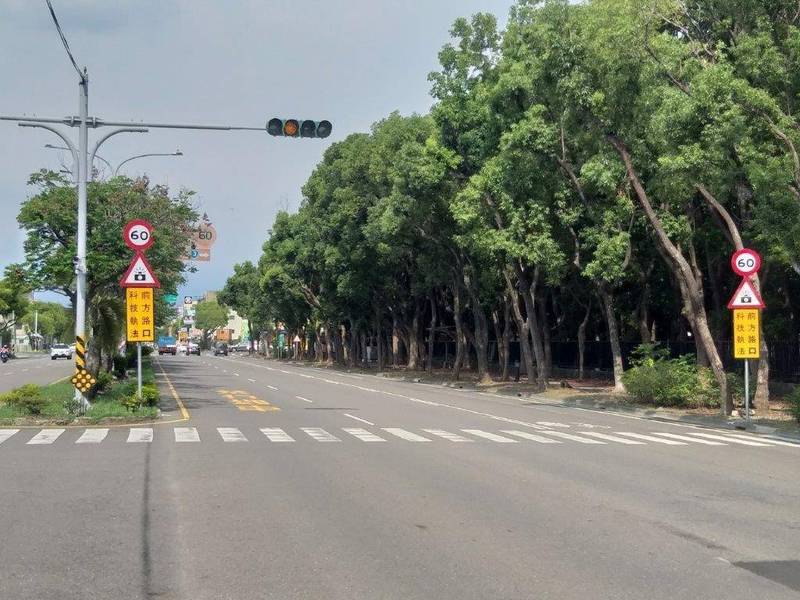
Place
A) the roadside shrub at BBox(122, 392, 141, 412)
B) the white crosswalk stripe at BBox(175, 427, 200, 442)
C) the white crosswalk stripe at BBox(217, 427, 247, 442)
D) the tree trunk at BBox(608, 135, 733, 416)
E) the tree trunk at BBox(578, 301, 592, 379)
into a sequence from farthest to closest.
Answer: the tree trunk at BBox(578, 301, 592, 379)
the tree trunk at BBox(608, 135, 733, 416)
the roadside shrub at BBox(122, 392, 141, 412)
the white crosswalk stripe at BBox(217, 427, 247, 442)
the white crosswalk stripe at BBox(175, 427, 200, 442)

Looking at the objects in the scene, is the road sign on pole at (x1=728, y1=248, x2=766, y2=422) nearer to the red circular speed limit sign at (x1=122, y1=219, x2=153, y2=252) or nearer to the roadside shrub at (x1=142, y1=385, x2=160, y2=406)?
the red circular speed limit sign at (x1=122, y1=219, x2=153, y2=252)

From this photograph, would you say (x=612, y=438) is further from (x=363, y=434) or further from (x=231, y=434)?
(x=231, y=434)

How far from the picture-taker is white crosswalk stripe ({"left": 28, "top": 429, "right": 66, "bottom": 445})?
659 inches

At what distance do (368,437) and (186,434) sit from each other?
3.59m

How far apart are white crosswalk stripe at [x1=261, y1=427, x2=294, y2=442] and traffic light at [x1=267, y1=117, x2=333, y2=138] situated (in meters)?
5.78

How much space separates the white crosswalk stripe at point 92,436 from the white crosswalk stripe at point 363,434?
4.87 metres

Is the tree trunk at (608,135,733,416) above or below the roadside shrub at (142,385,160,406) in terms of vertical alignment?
above

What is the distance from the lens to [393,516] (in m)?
9.83

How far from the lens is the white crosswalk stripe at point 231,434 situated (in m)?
17.3

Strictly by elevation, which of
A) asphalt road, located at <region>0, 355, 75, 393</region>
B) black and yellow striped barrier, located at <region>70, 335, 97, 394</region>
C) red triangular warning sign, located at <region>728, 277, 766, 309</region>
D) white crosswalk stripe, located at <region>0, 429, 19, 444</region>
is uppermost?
red triangular warning sign, located at <region>728, 277, 766, 309</region>

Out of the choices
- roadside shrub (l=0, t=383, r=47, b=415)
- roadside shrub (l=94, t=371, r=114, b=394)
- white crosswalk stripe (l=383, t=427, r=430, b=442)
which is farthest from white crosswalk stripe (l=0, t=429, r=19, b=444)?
white crosswalk stripe (l=383, t=427, r=430, b=442)

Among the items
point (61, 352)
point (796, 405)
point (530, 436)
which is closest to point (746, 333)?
point (796, 405)

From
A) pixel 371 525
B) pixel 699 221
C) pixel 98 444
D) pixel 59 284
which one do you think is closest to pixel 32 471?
pixel 98 444

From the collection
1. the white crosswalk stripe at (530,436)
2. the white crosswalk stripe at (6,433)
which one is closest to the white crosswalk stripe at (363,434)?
the white crosswalk stripe at (530,436)
